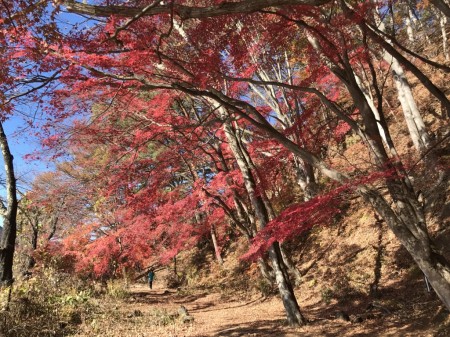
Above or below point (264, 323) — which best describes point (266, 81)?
above

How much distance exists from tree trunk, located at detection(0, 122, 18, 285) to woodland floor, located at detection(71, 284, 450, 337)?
2113 mm

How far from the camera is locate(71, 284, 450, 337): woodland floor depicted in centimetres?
621

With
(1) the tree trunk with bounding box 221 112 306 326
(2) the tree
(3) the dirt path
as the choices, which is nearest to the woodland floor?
(3) the dirt path

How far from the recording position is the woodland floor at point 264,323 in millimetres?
6211

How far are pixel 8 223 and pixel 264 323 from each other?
644cm

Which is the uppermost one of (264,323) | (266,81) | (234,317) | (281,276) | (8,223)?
(266,81)

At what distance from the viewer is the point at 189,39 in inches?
341

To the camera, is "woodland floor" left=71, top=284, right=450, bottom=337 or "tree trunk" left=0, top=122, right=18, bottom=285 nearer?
"woodland floor" left=71, top=284, right=450, bottom=337

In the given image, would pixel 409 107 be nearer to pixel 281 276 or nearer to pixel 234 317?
pixel 281 276

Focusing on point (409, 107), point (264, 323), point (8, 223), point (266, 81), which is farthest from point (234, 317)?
point (409, 107)

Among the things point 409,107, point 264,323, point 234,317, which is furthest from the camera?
point 234,317

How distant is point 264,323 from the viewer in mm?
8594

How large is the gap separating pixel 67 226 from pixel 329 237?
12.2 m

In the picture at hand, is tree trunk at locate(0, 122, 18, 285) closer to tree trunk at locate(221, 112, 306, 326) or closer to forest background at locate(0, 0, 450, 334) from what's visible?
forest background at locate(0, 0, 450, 334)
